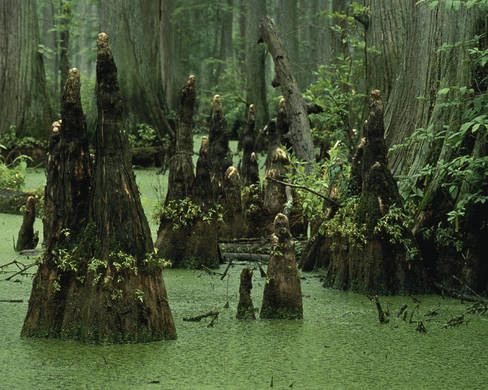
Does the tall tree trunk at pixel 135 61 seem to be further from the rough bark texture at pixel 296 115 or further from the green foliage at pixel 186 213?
the green foliage at pixel 186 213

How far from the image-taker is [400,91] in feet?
24.3

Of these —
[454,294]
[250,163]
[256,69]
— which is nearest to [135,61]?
[256,69]

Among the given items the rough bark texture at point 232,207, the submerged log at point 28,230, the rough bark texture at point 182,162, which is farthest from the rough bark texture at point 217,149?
the submerged log at point 28,230

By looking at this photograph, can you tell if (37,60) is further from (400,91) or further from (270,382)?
(270,382)

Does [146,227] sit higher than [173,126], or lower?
lower

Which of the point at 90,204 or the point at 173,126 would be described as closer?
the point at 90,204

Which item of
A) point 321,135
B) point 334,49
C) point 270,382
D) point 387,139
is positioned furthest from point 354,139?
point 334,49

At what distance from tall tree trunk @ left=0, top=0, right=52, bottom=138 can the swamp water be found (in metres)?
8.77

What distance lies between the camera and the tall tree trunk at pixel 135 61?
14664mm

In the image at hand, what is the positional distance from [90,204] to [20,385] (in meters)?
1.09

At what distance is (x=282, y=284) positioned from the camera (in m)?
5.26

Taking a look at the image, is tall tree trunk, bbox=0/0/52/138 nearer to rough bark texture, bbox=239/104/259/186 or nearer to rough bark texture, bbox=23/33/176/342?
rough bark texture, bbox=239/104/259/186

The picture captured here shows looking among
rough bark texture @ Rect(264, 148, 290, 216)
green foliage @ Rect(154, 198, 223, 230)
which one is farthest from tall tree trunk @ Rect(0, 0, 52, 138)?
green foliage @ Rect(154, 198, 223, 230)

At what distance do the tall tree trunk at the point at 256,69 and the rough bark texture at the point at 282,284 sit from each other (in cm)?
1350
